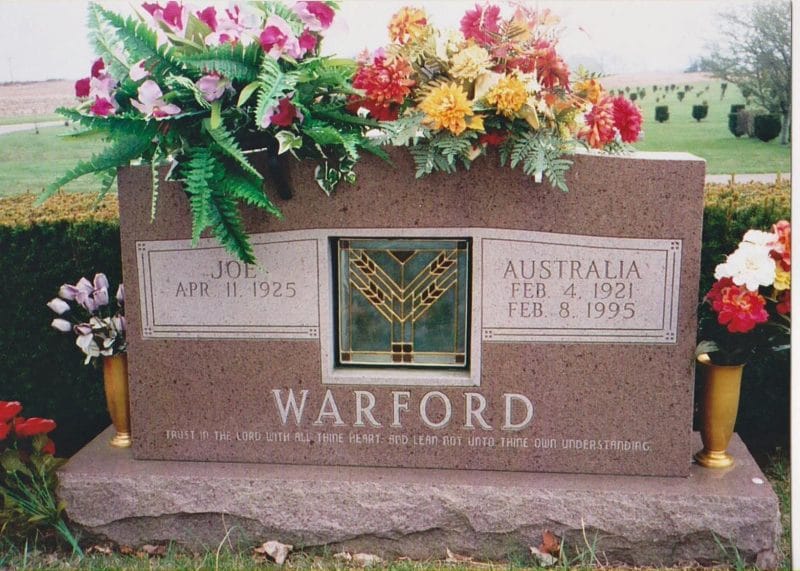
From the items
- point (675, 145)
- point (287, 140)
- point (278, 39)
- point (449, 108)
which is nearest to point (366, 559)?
point (287, 140)

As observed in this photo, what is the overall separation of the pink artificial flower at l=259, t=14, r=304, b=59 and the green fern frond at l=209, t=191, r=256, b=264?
52 cm

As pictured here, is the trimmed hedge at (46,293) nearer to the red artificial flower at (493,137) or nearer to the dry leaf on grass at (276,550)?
the dry leaf on grass at (276,550)

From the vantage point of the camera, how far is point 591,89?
2.82m

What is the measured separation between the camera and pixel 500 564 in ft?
9.93

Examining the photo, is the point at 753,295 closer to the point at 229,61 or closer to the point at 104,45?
the point at 229,61

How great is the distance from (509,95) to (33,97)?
248 cm

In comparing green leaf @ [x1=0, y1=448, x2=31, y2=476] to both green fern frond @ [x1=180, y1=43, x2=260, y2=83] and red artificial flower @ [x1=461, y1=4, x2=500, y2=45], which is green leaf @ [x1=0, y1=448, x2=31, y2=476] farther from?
red artificial flower @ [x1=461, y1=4, x2=500, y2=45]

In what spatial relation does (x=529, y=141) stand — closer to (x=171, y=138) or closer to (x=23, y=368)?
(x=171, y=138)

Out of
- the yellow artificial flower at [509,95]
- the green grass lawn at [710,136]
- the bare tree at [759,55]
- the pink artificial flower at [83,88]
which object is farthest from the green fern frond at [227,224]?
the bare tree at [759,55]

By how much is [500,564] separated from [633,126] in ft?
5.64

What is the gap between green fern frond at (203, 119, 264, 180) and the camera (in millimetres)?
2590

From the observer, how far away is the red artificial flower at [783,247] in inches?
112

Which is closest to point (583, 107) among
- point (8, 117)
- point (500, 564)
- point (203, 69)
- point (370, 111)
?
point (370, 111)

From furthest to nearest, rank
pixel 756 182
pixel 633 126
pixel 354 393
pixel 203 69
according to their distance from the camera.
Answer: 1. pixel 756 182
2. pixel 354 393
3. pixel 633 126
4. pixel 203 69
